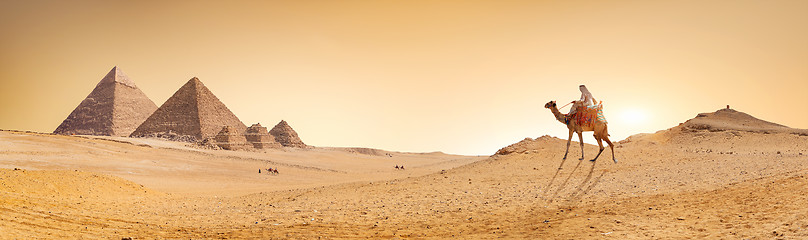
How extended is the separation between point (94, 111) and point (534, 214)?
76.5m

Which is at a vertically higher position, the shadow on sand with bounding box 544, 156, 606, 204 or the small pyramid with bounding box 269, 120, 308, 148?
the small pyramid with bounding box 269, 120, 308, 148

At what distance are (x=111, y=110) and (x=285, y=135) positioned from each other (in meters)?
26.1

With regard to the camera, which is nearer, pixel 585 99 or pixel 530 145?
pixel 585 99

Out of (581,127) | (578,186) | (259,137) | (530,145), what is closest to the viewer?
(578,186)

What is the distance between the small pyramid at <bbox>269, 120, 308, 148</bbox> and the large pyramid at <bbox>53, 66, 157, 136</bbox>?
2080 centimetres

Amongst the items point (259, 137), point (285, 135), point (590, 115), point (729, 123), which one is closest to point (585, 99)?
point (590, 115)

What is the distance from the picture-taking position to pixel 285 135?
78.3 meters

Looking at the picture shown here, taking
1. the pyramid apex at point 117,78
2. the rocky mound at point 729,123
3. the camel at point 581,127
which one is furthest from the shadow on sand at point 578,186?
the pyramid apex at point 117,78

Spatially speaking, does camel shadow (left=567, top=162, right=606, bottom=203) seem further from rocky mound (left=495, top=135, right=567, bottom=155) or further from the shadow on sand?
rocky mound (left=495, top=135, right=567, bottom=155)

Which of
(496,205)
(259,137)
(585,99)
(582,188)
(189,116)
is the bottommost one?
(496,205)

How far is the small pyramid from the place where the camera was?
3054 inches

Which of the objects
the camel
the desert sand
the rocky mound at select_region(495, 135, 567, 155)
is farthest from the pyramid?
the camel

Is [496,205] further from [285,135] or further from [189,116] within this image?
[285,135]

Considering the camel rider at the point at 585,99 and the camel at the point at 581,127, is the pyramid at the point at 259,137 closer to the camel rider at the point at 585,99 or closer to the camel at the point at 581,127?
the camel at the point at 581,127
